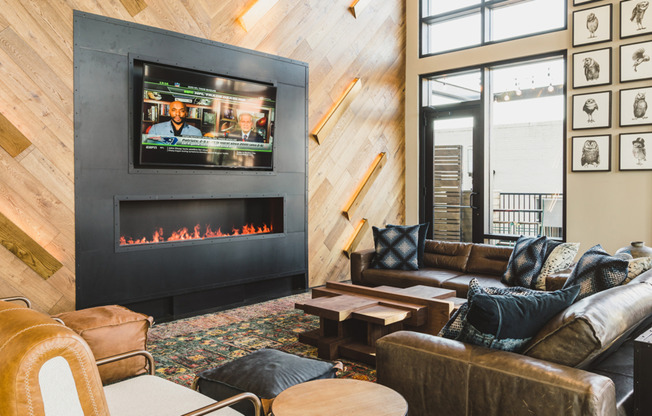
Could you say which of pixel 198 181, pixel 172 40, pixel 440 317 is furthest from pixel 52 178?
pixel 440 317

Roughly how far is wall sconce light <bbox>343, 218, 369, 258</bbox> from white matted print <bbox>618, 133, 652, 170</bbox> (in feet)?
10.4

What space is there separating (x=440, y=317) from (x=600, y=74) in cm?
413

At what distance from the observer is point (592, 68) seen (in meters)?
6.03

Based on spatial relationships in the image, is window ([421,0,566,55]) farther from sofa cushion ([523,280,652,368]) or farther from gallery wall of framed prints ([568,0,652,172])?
sofa cushion ([523,280,652,368])

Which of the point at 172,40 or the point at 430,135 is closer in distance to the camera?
the point at 172,40

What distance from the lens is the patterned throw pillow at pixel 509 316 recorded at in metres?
1.89

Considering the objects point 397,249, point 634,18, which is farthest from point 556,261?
point 634,18

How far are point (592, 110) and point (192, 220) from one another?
483cm

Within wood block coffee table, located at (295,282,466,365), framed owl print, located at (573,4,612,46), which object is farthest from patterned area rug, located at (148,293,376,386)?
framed owl print, located at (573,4,612,46)

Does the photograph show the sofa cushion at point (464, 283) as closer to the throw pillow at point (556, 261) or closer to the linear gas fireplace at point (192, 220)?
the throw pillow at point (556, 261)

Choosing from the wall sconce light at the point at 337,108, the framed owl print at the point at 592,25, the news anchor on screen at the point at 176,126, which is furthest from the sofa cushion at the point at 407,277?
the framed owl print at the point at 592,25

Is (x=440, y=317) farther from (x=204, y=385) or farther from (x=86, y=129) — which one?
(x=86, y=129)

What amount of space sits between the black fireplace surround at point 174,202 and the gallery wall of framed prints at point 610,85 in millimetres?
3348

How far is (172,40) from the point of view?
15.3 ft
